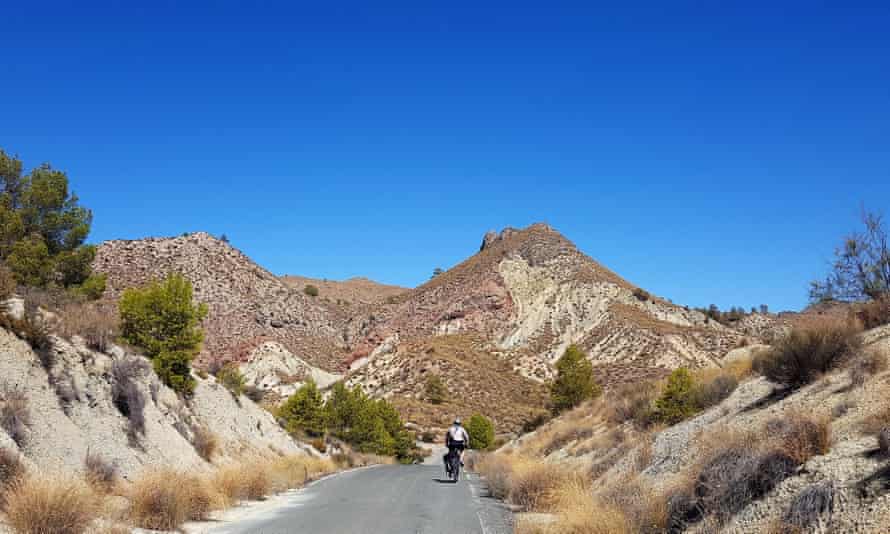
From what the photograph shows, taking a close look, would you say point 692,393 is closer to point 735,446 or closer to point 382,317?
point 735,446

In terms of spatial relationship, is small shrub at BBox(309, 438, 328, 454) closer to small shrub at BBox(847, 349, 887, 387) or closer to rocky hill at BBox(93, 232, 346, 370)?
small shrub at BBox(847, 349, 887, 387)

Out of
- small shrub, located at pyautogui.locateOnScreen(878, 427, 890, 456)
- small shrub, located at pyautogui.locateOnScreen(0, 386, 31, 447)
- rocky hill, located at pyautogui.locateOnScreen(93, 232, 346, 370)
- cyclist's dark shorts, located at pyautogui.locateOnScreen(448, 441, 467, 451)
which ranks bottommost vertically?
small shrub, located at pyautogui.locateOnScreen(878, 427, 890, 456)

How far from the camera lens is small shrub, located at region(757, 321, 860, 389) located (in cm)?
1366

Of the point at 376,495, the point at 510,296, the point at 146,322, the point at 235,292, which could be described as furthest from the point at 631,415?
the point at 510,296

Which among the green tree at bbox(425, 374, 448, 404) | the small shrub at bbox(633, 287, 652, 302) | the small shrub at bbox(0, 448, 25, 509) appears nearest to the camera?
the small shrub at bbox(0, 448, 25, 509)

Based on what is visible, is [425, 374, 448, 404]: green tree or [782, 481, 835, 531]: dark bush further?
[425, 374, 448, 404]: green tree

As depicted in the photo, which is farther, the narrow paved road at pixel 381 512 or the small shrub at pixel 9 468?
the narrow paved road at pixel 381 512

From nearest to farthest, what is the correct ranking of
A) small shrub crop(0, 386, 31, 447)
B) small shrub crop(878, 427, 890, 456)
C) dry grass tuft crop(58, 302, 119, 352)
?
small shrub crop(878, 427, 890, 456) < small shrub crop(0, 386, 31, 447) < dry grass tuft crop(58, 302, 119, 352)

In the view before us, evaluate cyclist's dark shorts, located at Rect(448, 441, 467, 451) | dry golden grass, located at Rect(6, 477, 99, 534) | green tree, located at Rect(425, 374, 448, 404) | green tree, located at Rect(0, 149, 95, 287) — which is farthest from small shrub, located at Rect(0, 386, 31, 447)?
green tree, located at Rect(425, 374, 448, 404)

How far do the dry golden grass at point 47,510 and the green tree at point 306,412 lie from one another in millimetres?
34970

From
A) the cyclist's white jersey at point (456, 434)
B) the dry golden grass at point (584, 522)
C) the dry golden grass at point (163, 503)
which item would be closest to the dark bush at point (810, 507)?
the dry golden grass at point (584, 522)

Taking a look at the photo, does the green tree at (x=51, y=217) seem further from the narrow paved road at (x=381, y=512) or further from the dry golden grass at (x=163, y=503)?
the dry golden grass at (x=163, y=503)

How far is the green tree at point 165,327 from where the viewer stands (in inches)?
992

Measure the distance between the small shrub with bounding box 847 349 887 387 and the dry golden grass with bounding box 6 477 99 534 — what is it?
1187 cm
